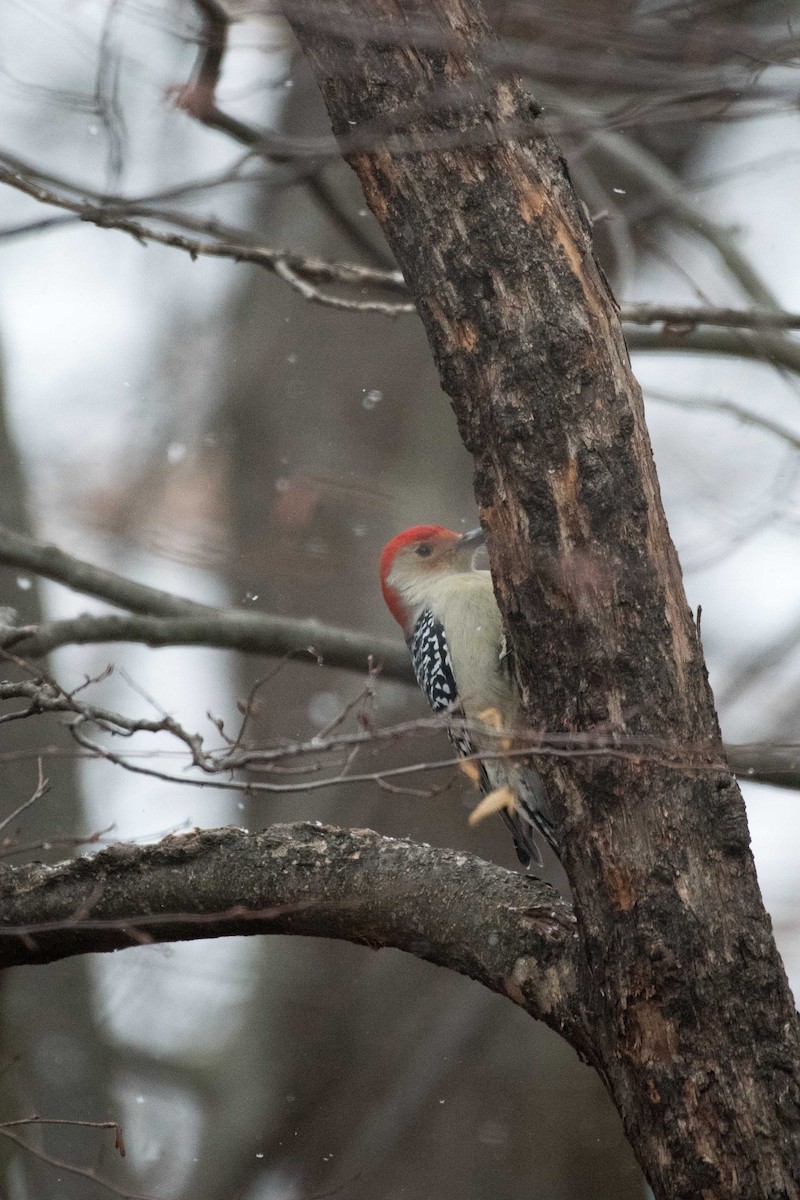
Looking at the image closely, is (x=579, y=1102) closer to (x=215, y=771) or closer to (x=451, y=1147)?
(x=451, y=1147)

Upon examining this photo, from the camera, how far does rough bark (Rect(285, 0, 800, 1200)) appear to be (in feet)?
7.40

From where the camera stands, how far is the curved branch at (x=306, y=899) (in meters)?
2.69

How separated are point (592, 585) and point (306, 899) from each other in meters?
1.11

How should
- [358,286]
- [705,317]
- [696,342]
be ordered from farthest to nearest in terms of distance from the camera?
[696,342] → [358,286] → [705,317]

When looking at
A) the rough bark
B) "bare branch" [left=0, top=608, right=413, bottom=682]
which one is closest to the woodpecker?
"bare branch" [left=0, top=608, right=413, bottom=682]

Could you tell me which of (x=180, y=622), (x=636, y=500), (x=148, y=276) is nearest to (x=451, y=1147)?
(x=180, y=622)

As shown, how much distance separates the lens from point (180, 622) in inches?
185

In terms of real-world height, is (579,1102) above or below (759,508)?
below

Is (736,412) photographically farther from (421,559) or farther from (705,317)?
(421,559)

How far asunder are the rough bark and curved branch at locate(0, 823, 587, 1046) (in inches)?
10.2

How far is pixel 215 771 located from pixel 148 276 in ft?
26.4

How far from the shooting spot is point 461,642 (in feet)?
14.1

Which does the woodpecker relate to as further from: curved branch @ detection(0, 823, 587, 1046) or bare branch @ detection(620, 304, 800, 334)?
bare branch @ detection(620, 304, 800, 334)

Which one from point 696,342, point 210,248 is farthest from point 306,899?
point 696,342
